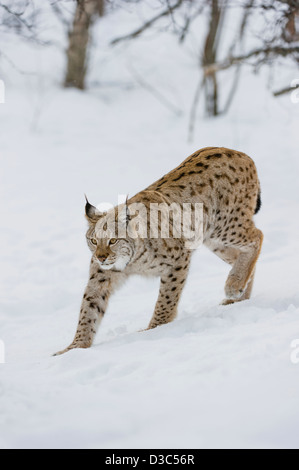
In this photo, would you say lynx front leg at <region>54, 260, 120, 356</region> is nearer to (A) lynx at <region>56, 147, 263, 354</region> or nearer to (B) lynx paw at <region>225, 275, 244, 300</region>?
(A) lynx at <region>56, 147, 263, 354</region>

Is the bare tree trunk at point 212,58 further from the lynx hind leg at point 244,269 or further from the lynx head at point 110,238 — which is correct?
the lynx head at point 110,238

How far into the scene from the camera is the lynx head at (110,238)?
5332 mm

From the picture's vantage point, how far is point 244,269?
6395mm

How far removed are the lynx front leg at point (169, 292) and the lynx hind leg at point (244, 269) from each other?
2.03 feet

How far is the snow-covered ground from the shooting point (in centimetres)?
364

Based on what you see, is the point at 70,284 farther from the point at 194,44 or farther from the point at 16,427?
the point at 194,44

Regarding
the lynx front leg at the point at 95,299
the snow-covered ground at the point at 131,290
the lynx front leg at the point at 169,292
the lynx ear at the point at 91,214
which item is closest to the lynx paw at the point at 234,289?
the snow-covered ground at the point at 131,290

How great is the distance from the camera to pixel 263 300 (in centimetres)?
583

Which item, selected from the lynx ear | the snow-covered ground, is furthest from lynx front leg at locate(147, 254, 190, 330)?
the lynx ear

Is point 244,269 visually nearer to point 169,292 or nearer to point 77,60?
point 169,292

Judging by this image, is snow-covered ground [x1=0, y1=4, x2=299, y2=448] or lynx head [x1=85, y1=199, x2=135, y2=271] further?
lynx head [x1=85, y1=199, x2=135, y2=271]

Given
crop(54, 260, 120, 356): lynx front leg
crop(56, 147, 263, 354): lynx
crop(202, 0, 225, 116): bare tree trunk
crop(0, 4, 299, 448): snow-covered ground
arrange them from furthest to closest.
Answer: crop(202, 0, 225, 116): bare tree trunk < crop(54, 260, 120, 356): lynx front leg < crop(56, 147, 263, 354): lynx < crop(0, 4, 299, 448): snow-covered ground

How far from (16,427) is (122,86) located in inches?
529

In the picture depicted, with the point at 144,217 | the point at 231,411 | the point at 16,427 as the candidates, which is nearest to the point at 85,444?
the point at 16,427
